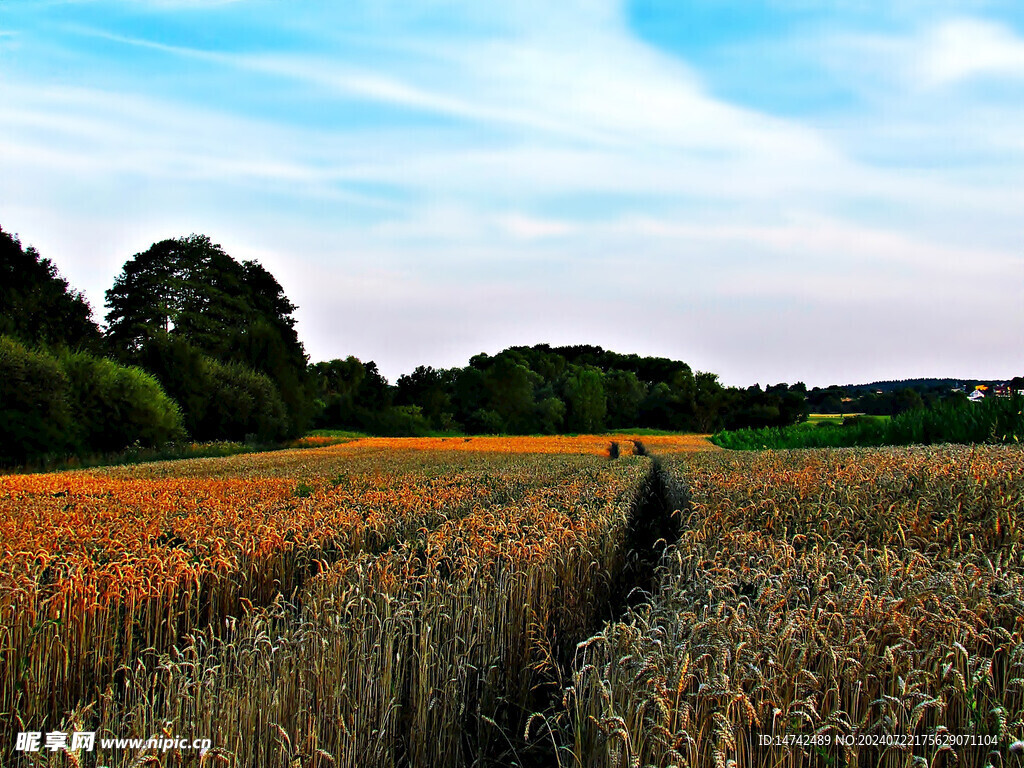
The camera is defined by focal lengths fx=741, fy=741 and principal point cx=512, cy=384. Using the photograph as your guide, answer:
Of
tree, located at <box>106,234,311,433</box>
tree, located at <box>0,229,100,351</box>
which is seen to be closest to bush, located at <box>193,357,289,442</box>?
tree, located at <box>106,234,311,433</box>

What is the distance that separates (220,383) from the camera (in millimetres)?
44250

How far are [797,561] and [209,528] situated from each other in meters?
5.30

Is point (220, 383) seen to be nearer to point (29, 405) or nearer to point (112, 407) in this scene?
point (112, 407)

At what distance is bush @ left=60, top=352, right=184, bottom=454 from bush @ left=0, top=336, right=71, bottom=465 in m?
1.87

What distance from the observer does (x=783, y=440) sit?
120 feet

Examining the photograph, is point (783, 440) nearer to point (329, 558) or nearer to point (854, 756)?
point (329, 558)

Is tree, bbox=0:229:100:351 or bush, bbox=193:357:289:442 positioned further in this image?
bush, bbox=193:357:289:442

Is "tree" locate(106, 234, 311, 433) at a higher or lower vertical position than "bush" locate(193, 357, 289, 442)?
higher

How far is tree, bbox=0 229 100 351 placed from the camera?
37.0 m

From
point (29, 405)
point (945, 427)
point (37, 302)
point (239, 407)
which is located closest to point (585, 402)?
point (239, 407)

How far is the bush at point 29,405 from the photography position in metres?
26.7

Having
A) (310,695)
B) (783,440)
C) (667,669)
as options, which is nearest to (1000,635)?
(667,669)

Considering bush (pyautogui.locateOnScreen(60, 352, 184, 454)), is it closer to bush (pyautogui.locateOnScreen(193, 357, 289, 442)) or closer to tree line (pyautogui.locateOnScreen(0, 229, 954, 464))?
tree line (pyautogui.locateOnScreen(0, 229, 954, 464))

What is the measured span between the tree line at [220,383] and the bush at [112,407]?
59mm
